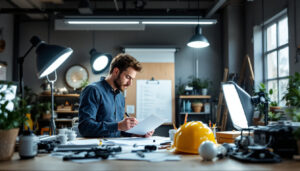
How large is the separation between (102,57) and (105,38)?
1808mm

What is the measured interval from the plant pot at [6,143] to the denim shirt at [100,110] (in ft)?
2.91

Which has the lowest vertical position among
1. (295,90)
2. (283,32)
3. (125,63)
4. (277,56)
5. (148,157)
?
(148,157)

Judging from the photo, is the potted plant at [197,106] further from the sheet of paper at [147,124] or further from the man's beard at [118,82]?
the sheet of paper at [147,124]

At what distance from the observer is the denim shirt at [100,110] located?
7.29 feet

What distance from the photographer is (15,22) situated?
6500 mm

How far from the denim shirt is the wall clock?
3822 millimetres

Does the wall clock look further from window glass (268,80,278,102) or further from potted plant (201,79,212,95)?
window glass (268,80,278,102)

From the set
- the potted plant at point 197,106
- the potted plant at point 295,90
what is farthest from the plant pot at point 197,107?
the potted plant at point 295,90

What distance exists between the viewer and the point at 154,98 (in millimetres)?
6145

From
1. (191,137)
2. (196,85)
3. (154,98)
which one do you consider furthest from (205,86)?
(191,137)

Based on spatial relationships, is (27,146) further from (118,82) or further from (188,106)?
(188,106)

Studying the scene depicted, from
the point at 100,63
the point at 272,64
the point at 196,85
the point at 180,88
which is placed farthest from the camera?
the point at 180,88

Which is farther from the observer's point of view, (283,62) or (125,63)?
(283,62)

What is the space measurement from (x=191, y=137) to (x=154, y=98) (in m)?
4.64
